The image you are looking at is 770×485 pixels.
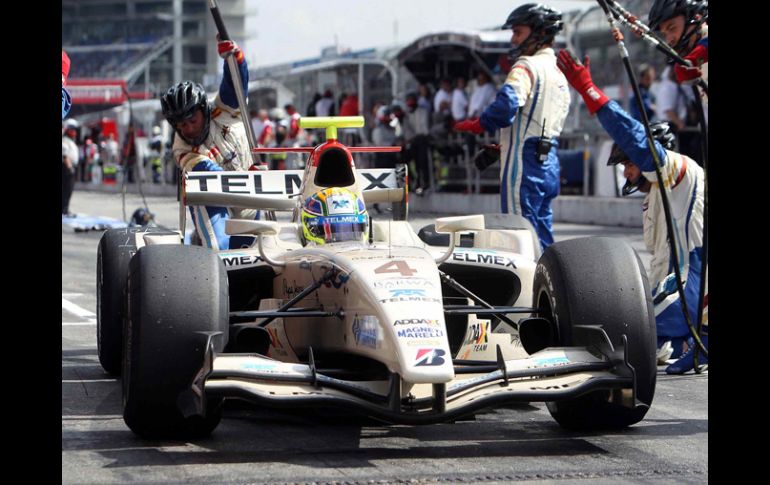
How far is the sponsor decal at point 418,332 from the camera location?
507cm

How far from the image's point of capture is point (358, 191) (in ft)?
21.3

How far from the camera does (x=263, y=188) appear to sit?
24.4ft

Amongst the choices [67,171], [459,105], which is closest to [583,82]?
[459,105]

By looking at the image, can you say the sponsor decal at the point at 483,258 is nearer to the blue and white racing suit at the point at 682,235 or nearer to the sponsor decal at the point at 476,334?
the sponsor decal at the point at 476,334

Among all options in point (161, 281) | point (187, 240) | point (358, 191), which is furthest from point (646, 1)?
point (161, 281)

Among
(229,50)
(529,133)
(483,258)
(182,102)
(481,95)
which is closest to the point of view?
(483,258)

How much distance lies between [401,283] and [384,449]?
678mm

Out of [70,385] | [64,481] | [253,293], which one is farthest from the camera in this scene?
[70,385]

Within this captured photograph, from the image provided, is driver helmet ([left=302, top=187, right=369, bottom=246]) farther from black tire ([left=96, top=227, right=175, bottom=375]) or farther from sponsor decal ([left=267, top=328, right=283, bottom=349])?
black tire ([left=96, top=227, right=175, bottom=375])

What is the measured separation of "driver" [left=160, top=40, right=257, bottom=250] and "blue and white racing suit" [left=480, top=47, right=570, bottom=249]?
5.39 feet

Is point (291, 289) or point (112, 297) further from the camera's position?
point (112, 297)

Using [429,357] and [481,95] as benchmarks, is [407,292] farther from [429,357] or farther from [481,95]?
[481,95]

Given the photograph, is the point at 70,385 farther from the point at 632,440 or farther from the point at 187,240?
the point at 632,440
